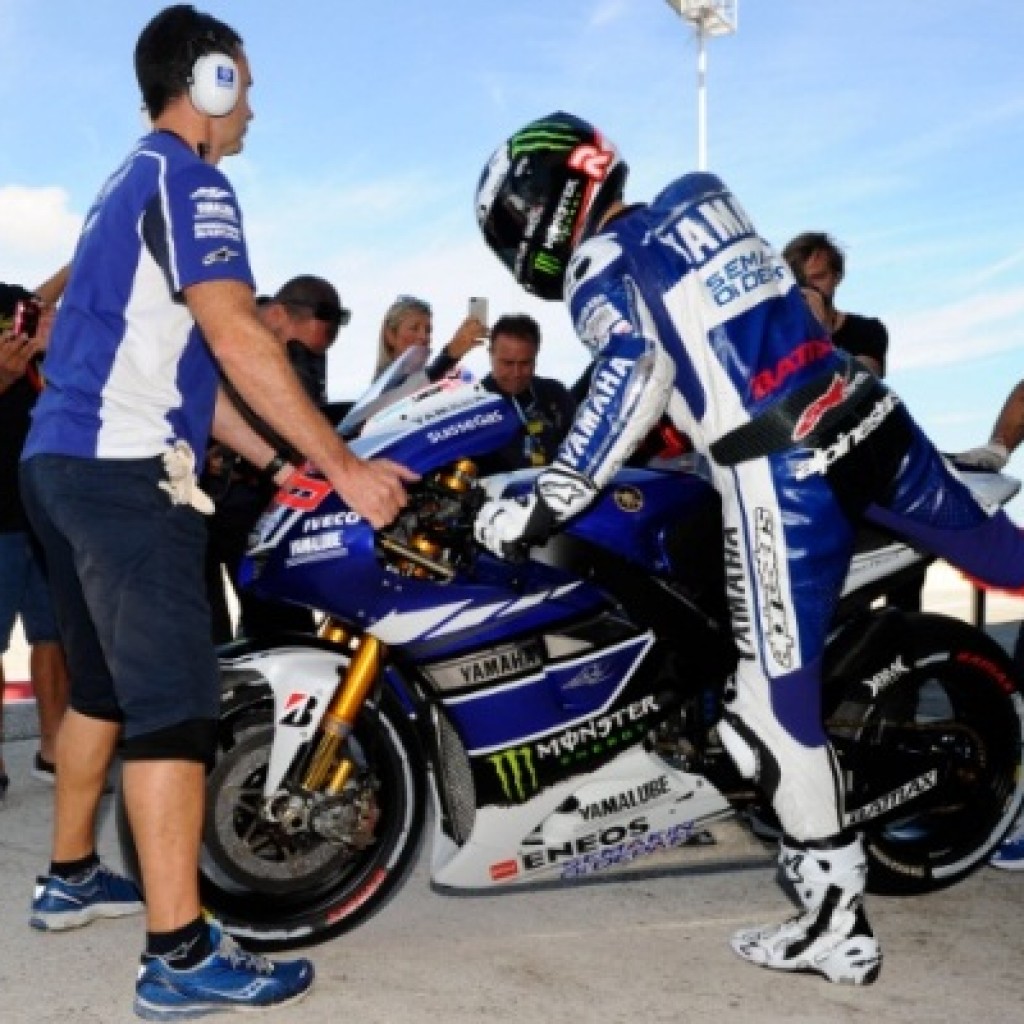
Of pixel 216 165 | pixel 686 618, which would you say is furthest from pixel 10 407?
pixel 686 618

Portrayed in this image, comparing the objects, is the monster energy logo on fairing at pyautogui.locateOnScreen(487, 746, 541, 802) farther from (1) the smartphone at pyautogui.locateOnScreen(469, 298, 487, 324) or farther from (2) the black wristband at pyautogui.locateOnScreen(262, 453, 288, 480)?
(1) the smartphone at pyautogui.locateOnScreen(469, 298, 487, 324)

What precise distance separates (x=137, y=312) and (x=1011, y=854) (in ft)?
9.27

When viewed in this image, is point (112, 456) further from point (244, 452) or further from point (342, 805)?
point (342, 805)

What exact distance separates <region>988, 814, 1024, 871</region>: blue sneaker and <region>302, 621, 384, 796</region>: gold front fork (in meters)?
1.94

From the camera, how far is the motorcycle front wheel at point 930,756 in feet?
11.9

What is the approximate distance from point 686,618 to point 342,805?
0.93m

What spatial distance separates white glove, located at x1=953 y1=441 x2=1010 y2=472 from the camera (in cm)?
388

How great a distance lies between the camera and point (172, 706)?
2.95m

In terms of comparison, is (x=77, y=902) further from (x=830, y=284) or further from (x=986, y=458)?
(x=830, y=284)

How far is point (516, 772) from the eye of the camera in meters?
3.32

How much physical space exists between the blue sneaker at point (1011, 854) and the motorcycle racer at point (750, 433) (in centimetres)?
94

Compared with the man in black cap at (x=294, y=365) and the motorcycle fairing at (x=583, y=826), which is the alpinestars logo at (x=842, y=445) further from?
the man in black cap at (x=294, y=365)

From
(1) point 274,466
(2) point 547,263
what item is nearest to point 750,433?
(2) point 547,263

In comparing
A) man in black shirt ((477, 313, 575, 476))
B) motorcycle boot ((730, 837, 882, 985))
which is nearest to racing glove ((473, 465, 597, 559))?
motorcycle boot ((730, 837, 882, 985))
